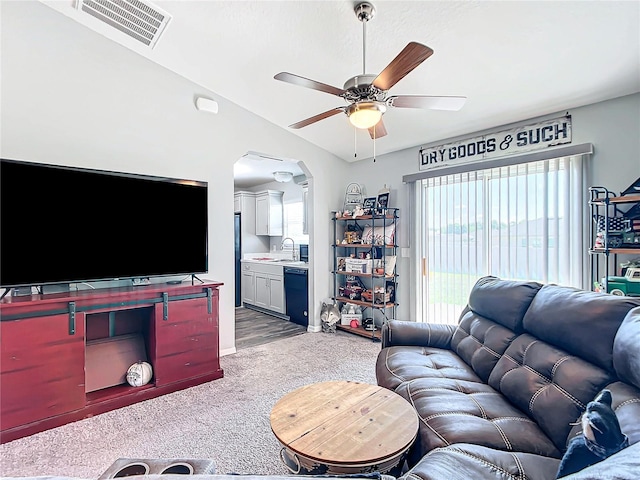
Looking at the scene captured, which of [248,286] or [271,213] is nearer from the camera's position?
[248,286]

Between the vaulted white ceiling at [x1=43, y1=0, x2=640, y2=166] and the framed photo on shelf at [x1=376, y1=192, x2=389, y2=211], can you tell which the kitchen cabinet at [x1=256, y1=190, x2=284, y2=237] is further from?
the vaulted white ceiling at [x1=43, y1=0, x2=640, y2=166]

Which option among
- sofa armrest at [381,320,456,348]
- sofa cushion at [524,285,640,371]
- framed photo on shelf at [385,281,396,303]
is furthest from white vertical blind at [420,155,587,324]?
sofa cushion at [524,285,640,371]

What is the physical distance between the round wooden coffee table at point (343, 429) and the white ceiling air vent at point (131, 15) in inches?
117

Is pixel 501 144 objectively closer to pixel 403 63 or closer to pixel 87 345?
pixel 403 63

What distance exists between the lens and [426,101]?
82.7 inches

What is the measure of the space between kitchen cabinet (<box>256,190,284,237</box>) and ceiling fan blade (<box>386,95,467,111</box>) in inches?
186

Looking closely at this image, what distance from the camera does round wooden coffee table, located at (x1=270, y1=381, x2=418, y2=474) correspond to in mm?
1290

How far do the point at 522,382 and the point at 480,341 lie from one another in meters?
0.57

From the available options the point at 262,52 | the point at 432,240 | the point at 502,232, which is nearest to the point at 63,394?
the point at 262,52

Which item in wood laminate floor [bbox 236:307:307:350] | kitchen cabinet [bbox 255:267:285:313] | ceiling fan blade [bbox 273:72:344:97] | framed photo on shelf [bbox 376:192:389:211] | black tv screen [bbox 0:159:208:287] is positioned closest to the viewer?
ceiling fan blade [bbox 273:72:344:97]

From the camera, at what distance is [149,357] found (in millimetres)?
2939

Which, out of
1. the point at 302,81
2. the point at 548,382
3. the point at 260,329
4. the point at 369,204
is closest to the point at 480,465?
the point at 548,382

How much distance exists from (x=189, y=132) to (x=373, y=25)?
2.12 meters

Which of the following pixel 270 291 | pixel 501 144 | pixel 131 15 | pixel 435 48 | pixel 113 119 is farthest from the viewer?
pixel 270 291
